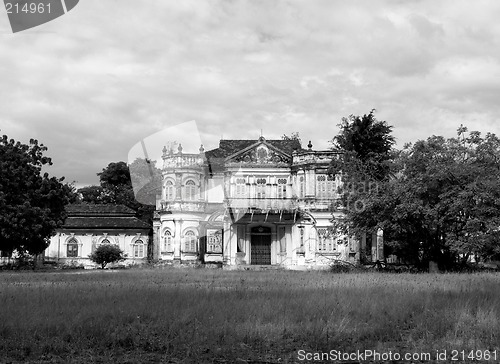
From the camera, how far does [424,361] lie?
1001 cm

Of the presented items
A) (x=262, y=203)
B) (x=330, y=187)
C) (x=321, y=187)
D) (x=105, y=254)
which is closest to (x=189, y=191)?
(x=262, y=203)

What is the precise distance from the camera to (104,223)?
5066 cm

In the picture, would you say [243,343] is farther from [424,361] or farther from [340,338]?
[424,361]

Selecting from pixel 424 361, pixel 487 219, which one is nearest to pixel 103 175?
pixel 487 219

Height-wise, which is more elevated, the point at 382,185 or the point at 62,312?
the point at 382,185

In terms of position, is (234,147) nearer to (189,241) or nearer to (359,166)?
(189,241)

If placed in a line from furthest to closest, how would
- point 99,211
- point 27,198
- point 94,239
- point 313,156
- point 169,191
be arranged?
1. point 99,211
2. point 94,239
3. point 169,191
4. point 313,156
5. point 27,198

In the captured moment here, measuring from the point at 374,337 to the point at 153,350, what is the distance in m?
3.92

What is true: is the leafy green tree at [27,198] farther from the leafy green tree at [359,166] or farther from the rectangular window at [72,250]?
the leafy green tree at [359,166]

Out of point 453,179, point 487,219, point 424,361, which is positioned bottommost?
point 424,361

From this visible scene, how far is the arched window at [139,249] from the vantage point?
50438 mm

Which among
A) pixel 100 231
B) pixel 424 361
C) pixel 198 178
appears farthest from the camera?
pixel 100 231

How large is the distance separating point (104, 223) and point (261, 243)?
13028 millimetres

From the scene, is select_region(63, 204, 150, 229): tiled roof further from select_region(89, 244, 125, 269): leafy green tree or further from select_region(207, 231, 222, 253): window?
select_region(207, 231, 222, 253): window
